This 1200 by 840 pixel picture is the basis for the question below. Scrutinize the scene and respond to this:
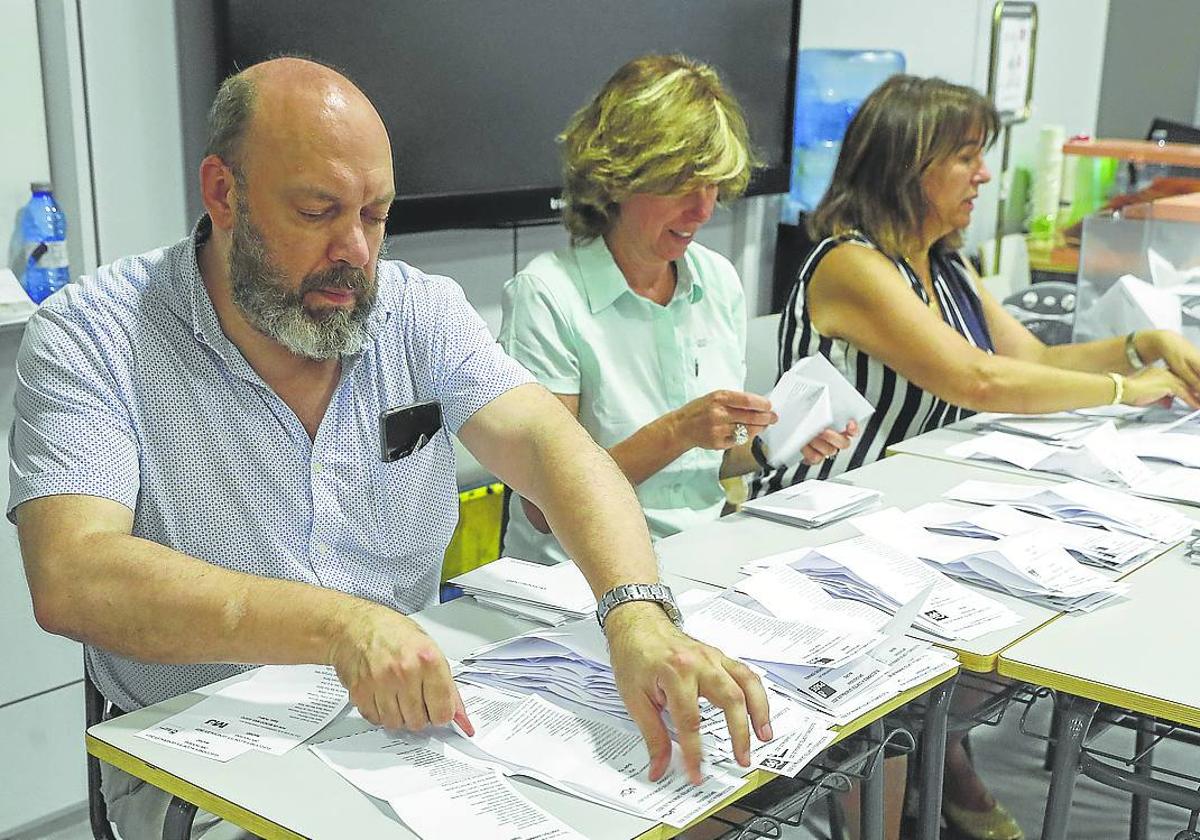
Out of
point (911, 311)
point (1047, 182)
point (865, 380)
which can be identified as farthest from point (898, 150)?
point (1047, 182)

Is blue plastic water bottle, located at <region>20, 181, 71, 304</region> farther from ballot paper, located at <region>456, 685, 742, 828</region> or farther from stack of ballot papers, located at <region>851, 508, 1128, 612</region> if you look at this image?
stack of ballot papers, located at <region>851, 508, 1128, 612</region>

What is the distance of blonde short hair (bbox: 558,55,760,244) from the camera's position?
7.86ft

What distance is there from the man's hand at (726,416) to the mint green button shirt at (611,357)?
0.20 metres

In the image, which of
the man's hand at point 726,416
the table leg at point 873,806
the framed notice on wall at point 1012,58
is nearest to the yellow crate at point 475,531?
the man's hand at point 726,416

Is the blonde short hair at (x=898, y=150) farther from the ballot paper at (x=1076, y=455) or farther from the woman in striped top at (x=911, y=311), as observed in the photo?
the ballot paper at (x=1076, y=455)

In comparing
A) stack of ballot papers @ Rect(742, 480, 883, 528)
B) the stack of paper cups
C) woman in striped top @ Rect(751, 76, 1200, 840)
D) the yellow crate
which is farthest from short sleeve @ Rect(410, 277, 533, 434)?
the stack of paper cups

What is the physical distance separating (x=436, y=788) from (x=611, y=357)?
4.19 ft

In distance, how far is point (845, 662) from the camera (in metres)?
1.53

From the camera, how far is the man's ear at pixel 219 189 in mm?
1688

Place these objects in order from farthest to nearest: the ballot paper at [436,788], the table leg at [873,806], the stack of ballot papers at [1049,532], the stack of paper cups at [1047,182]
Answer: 1. the stack of paper cups at [1047,182]
2. the stack of ballot papers at [1049,532]
3. the table leg at [873,806]
4. the ballot paper at [436,788]

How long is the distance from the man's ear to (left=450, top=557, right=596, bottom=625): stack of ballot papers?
593 mm

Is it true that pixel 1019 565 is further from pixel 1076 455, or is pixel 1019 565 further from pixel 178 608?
pixel 178 608

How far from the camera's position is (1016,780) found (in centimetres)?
302

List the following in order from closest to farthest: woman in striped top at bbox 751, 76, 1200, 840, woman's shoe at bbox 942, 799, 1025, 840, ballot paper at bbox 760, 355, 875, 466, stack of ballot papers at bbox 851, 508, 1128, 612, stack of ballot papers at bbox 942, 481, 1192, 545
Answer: stack of ballot papers at bbox 851, 508, 1128, 612
stack of ballot papers at bbox 942, 481, 1192, 545
ballot paper at bbox 760, 355, 875, 466
woman's shoe at bbox 942, 799, 1025, 840
woman in striped top at bbox 751, 76, 1200, 840
